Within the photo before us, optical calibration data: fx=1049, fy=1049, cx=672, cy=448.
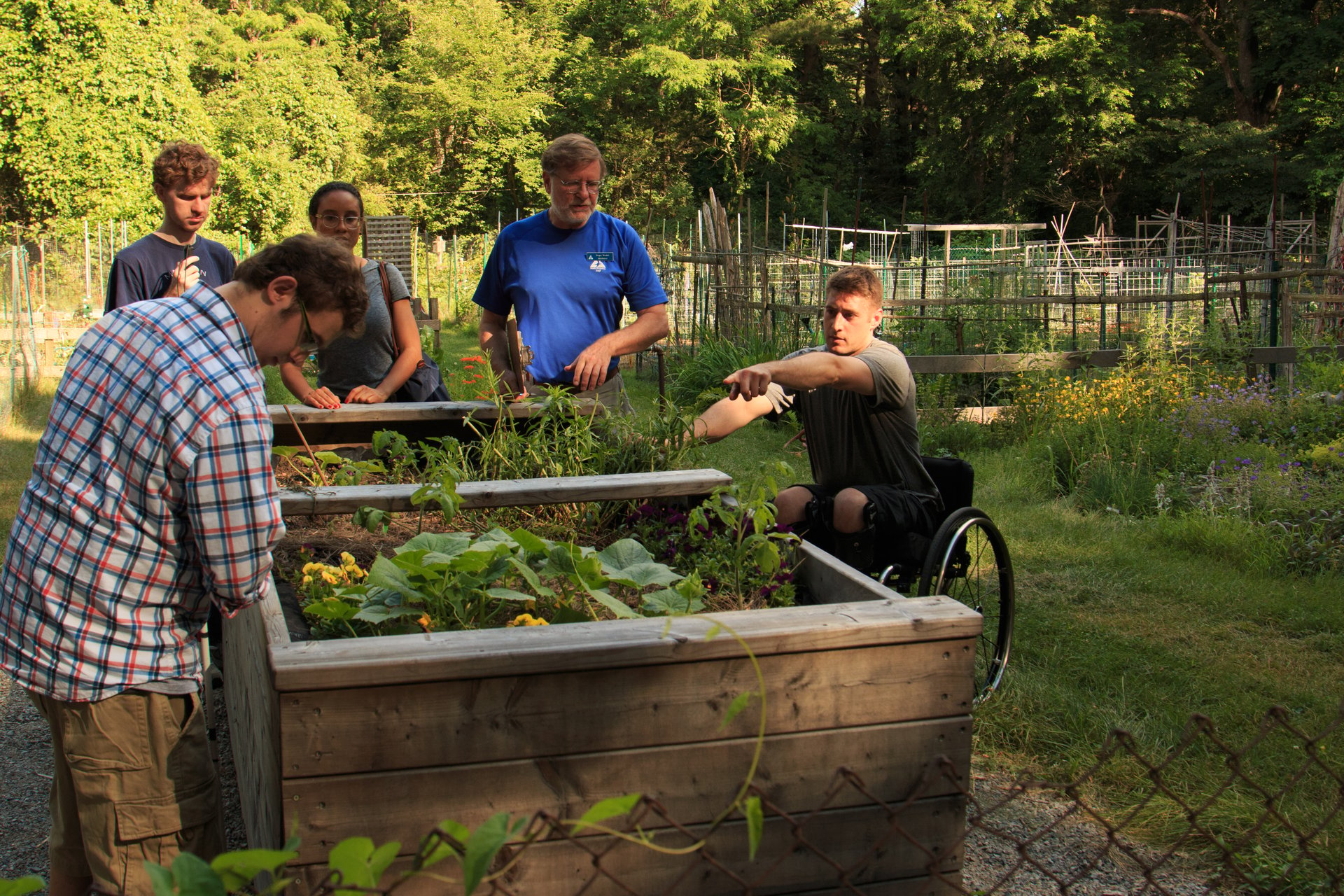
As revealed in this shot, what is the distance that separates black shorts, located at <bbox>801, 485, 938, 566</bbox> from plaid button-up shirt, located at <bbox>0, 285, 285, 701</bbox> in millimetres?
1872

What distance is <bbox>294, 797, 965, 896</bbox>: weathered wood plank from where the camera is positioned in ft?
5.34

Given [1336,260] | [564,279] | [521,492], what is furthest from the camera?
[1336,260]

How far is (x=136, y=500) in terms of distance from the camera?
5.49 ft

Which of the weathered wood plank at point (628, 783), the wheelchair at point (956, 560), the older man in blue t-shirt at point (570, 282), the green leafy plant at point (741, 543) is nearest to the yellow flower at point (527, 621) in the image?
the weathered wood plank at point (628, 783)

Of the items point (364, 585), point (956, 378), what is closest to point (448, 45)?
point (956, 378)

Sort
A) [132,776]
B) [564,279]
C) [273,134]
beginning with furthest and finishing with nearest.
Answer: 1. [273,134]
2. [564,279]
3. [132,776]

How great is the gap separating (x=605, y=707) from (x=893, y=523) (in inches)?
66.0

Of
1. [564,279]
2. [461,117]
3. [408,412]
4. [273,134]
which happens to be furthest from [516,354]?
[461,117]

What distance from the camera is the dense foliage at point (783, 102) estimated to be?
2942 centimetres

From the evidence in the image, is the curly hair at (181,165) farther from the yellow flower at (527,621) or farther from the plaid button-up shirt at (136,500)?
the yellow flower at (527,621)

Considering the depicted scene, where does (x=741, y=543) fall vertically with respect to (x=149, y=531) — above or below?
below

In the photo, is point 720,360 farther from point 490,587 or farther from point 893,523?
point 490,587

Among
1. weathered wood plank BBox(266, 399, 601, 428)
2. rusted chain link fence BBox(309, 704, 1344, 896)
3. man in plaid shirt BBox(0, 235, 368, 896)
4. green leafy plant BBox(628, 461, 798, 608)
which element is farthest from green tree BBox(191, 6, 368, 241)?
rusted chain link fence BBox(309, 704, 1344, 896)

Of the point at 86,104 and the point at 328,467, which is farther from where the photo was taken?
the point at 86,104
